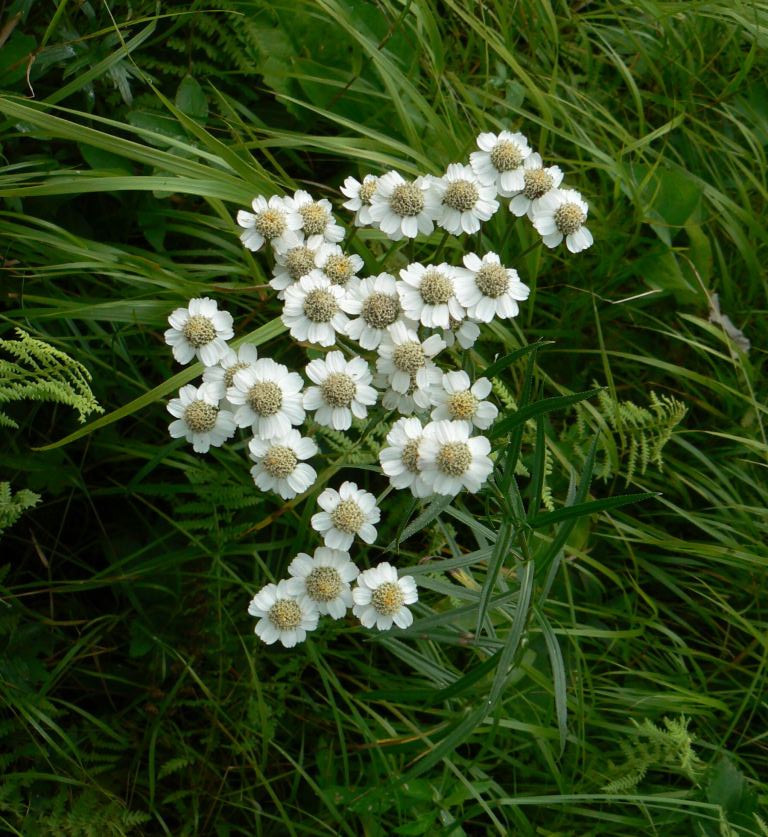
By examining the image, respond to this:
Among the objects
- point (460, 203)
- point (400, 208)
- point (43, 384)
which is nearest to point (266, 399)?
point (43, 384)

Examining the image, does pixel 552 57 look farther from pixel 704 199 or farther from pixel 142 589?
pixel 142 589

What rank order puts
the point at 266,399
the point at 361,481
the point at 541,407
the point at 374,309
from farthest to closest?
the point at 361,481, the point at 374,309, the point at 266,399, the point at 541,407

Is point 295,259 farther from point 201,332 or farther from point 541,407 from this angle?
point 541,407

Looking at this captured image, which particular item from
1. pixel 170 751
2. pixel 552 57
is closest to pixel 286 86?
pixel 552 57

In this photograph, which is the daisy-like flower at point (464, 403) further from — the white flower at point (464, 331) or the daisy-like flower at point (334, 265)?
the daisy-like flower at point (334, 265)

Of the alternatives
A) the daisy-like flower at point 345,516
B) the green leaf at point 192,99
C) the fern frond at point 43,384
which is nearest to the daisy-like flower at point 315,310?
the daisy-like flower at point 345,516

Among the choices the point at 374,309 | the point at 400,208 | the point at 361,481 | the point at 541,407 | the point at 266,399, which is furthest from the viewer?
the point at 361,481

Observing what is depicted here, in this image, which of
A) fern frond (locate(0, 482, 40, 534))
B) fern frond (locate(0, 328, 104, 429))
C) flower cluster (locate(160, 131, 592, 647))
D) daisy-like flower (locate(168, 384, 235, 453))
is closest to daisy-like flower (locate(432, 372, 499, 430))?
flower cluster (locate(160, 131, 592, 647))
